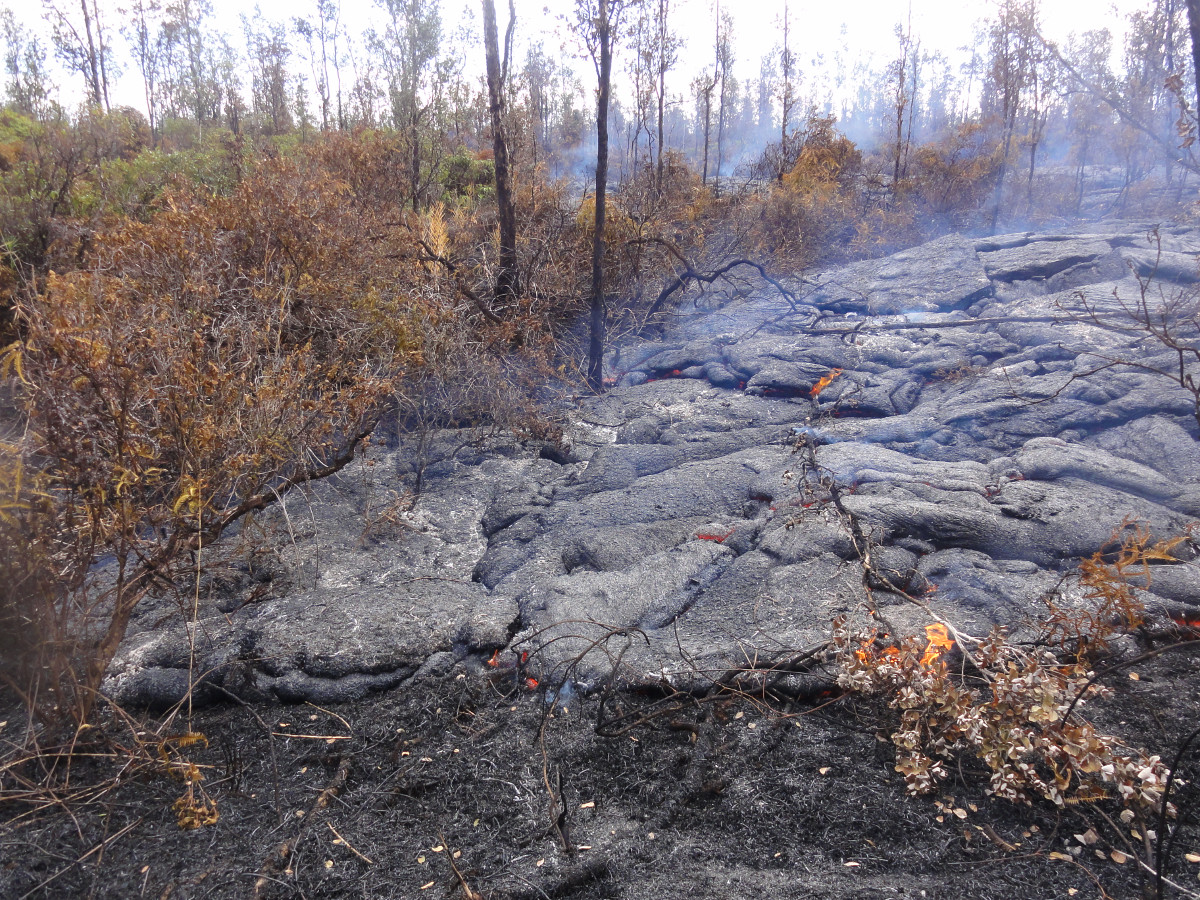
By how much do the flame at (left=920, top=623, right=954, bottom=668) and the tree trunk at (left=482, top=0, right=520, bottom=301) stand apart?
5468 mm

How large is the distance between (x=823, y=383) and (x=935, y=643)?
3.93m

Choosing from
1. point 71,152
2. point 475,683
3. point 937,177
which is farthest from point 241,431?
point 937,177

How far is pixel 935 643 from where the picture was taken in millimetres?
2619

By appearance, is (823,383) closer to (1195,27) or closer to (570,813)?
(1195,27)

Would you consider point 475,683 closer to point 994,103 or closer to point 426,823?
point 426,823

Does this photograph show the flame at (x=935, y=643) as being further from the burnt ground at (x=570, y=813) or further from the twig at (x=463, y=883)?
the twig at (x=463, y=883)

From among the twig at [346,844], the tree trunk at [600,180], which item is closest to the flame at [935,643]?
the twig at [346,844]

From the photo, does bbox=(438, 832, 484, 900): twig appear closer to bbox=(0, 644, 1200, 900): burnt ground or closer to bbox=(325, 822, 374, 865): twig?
bbox=(0, 644, 1200, 900): burnt ground

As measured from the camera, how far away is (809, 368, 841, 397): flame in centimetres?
614

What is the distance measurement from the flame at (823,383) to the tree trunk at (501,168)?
3210mm

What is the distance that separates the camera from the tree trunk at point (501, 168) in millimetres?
7055

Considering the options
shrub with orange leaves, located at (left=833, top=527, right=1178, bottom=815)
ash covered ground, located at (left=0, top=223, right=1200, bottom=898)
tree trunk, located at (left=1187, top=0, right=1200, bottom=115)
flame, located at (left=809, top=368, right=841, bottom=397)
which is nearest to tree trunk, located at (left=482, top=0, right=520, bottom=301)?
ash covered ground, located at (left=0, top=223, right=1200, bottom=898)

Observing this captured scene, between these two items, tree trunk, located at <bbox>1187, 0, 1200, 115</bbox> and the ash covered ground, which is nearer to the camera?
the ash covered ground

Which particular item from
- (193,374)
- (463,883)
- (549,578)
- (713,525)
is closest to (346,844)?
(463,883)
